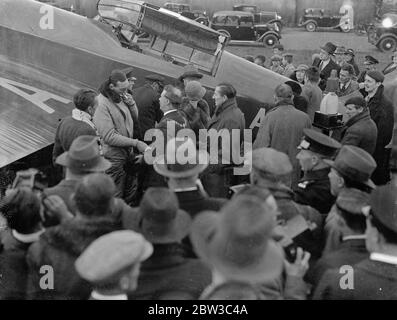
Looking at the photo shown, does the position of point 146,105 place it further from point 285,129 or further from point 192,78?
point 285,129

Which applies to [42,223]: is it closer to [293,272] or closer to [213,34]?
[293,272]

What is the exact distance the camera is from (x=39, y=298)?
9.53ft

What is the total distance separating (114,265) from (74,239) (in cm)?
59

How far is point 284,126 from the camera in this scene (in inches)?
201

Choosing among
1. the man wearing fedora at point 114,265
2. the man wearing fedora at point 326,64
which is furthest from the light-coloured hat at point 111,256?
the man wearing fedora at point 326,64

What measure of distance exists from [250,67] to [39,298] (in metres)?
4.90

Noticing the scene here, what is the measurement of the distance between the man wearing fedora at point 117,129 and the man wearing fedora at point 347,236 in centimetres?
258

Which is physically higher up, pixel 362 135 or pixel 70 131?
pixel 362 135

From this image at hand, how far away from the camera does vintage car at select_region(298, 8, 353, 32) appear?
20.4 metres

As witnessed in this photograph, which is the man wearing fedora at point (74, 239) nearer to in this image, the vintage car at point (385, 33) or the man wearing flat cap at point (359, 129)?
the man wearing flat cap at point (359, 129)

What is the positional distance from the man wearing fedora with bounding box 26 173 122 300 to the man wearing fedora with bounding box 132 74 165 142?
291 centimetres

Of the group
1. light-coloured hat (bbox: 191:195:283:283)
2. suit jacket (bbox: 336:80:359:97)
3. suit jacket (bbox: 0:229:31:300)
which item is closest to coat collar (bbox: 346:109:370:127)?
suit jacket (bbox: 336:80:359:97)

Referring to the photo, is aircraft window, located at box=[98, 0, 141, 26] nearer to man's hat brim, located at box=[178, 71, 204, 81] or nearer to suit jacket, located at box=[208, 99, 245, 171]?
man's hat brim, located at box=[178, 71, 204, 81]

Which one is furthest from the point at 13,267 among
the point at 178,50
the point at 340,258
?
the point at 178,50
